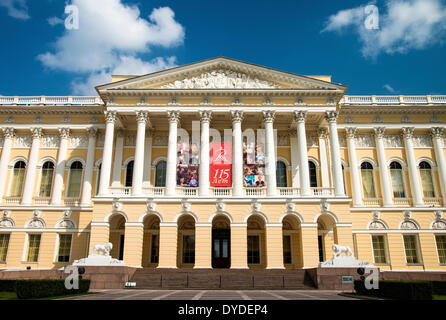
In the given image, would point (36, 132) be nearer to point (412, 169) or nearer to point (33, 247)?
point (33, 247)

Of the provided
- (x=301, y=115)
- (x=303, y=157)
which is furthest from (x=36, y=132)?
(x=303, y=157)

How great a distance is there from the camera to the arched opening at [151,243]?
30281 millimetres

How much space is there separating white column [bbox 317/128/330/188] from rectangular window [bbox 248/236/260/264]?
7.64 meters

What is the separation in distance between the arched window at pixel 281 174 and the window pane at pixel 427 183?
13.0 meters

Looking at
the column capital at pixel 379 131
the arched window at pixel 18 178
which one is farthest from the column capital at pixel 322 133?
the arched window at pixel 18 178

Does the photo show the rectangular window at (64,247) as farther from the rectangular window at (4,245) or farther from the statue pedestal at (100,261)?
the statue pedestal at (100,261)

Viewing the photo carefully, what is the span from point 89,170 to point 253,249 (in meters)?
16.4

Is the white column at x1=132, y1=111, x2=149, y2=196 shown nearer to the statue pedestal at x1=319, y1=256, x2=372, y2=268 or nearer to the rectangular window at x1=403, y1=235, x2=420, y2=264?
the statue pedestal at x1=319, y1=256, x2=372, y2=268

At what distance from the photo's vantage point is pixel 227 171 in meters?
30.0

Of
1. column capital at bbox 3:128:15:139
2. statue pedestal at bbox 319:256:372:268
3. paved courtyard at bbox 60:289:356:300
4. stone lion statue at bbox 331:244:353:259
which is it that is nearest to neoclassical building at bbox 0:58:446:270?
column capital at bbox 3:128:15:139

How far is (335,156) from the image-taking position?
29438 mm

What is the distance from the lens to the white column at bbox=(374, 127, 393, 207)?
1272 inches
